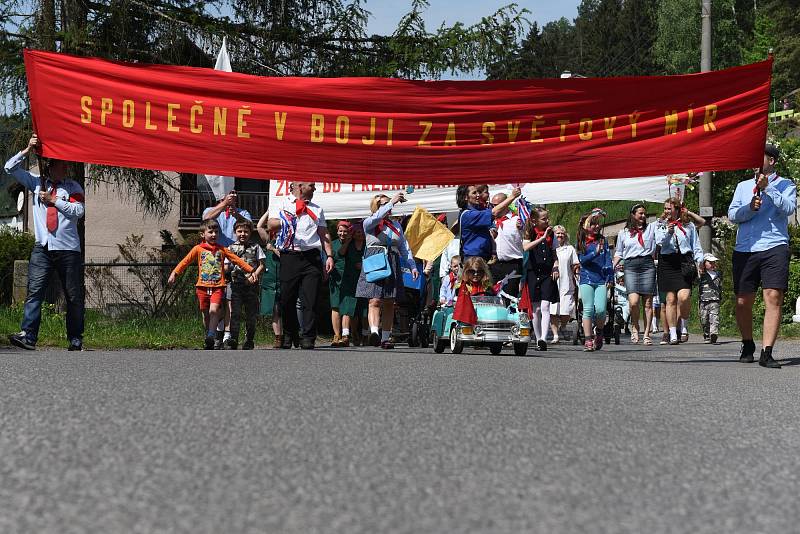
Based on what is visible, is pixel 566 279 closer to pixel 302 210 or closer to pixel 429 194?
pixel 429 194

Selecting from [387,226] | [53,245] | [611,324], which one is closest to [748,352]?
[387,226]

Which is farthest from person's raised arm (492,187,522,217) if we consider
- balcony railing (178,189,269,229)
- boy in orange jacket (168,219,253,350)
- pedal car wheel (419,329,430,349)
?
balcony railing (178,189,269,229)

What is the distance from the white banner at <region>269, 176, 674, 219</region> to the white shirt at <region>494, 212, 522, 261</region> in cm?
309

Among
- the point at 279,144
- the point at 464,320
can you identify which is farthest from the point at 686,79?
the point at 279,144

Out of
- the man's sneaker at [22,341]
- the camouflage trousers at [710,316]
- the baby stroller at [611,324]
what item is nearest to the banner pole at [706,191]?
the baby stroller at [611,324]

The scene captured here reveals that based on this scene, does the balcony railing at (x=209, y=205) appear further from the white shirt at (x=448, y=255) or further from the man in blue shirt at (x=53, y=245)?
the man in blue shirt at (x=53, y=245)

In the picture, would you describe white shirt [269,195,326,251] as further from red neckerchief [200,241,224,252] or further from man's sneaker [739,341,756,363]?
man's sneaker [739,341,756,363]

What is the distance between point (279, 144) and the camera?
12.0m

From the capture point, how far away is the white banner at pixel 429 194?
16047mm

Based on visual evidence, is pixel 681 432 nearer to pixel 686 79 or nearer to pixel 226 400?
pixel 226 400

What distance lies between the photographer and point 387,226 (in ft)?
44.8

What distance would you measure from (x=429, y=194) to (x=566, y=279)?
2397 mm

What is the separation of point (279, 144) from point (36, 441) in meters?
7.80

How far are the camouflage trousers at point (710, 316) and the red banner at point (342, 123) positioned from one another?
5.67m
